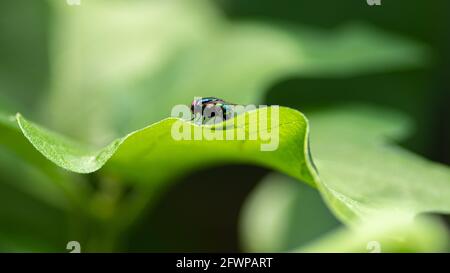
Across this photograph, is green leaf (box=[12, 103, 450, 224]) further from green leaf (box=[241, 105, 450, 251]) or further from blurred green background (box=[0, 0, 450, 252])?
blurred green background (box=[0, 0, 450, 252])

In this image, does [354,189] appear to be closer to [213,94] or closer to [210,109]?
[210,109]

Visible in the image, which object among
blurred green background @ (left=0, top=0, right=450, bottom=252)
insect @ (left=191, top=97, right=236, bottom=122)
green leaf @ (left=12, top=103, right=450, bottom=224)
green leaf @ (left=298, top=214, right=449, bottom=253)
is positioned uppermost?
blurred green background @ (left=0, top=0, right=450, bottom=252)

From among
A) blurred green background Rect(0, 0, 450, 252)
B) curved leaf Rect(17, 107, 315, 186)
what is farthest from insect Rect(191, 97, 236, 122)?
blurred green background Rect(0, 0, 450, 252)

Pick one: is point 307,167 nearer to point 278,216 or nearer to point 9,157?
point 278,216

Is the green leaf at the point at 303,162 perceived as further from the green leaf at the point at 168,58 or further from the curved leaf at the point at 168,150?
the green leaf at the point at 168,58

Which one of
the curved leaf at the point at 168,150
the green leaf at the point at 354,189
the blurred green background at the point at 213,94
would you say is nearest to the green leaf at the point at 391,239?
the green leaf at the point at 354,189

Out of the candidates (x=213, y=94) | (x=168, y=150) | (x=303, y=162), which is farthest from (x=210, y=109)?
(x=213, y=94)
